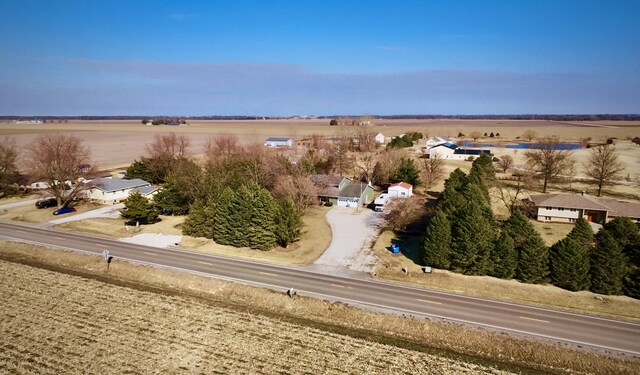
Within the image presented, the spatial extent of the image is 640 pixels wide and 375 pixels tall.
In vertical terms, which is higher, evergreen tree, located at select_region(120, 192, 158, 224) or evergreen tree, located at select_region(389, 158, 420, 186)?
evergreen tree, located at select_region(389, 158, 420, 186)

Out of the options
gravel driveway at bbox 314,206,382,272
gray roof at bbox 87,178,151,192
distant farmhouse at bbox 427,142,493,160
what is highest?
distant farmhouse at bbox 427,142,493,160

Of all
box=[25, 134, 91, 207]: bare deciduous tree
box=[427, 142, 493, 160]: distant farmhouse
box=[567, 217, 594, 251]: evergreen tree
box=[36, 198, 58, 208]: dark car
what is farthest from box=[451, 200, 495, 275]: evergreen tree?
box=[427, 142, 493, 160]: distant farmhouse

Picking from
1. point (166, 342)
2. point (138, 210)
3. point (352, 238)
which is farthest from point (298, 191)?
point (166, 342)

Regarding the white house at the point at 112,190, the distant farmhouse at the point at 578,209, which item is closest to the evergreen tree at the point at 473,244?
the distant farmhouse at the point at 578,209

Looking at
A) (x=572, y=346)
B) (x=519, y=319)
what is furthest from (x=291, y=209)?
(x=572, y=346)

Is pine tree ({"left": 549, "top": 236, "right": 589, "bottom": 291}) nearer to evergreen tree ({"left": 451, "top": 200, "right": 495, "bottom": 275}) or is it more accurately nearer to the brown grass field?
evergreen tree ({"left": 451, "top": 200, "right": 495, "bottom": 275})

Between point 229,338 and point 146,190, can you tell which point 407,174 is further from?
point 229,338
